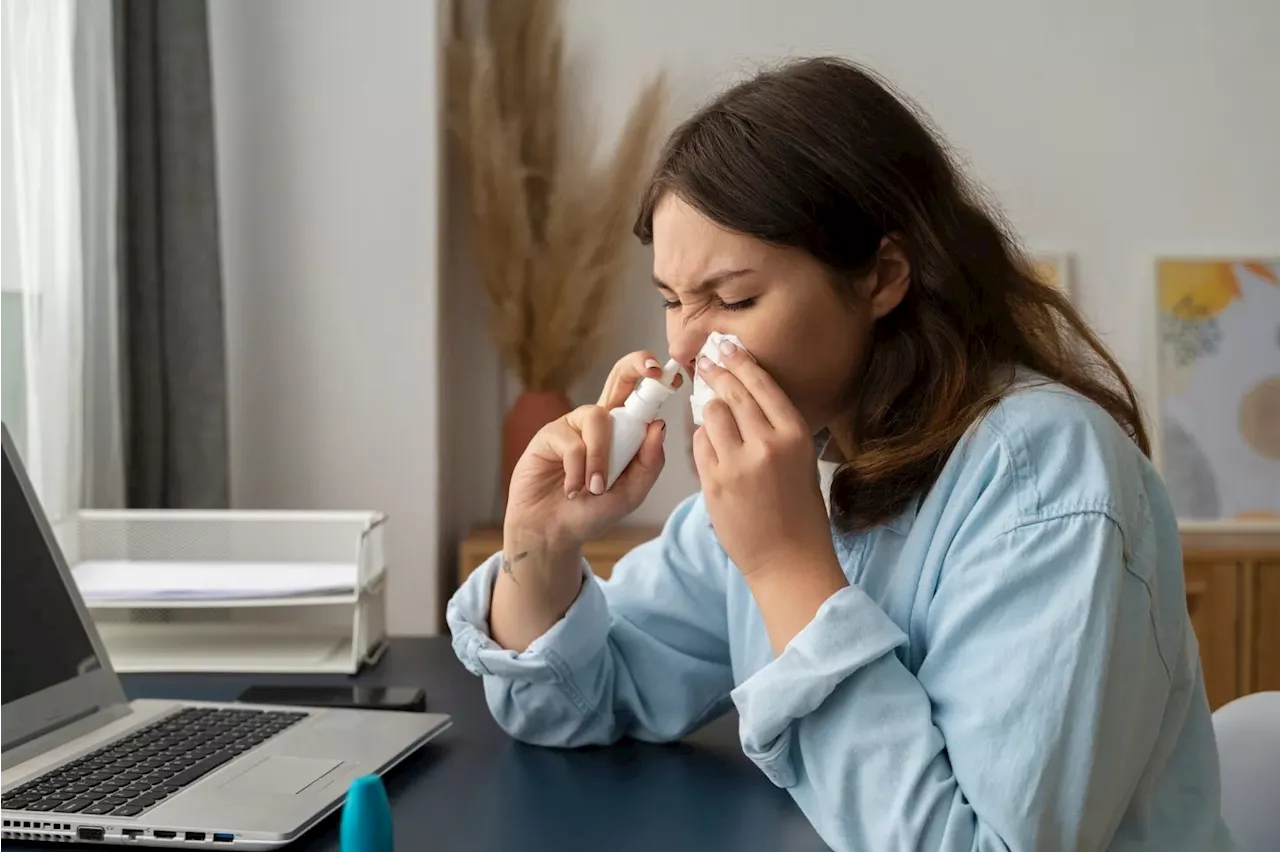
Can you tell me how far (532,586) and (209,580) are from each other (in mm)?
576

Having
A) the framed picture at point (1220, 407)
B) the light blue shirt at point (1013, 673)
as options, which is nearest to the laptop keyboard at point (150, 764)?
the light blue shirt at point (1013, 673)

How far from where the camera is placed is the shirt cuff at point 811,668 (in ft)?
2.73

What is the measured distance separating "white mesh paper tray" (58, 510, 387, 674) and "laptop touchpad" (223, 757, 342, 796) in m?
0.40

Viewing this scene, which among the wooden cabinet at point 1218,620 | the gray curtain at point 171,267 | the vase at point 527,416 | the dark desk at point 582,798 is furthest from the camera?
the vase at point 527,416

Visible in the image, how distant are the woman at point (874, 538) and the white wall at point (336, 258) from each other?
119cm

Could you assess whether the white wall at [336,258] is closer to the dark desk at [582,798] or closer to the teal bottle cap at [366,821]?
the dark desk at [582,798]

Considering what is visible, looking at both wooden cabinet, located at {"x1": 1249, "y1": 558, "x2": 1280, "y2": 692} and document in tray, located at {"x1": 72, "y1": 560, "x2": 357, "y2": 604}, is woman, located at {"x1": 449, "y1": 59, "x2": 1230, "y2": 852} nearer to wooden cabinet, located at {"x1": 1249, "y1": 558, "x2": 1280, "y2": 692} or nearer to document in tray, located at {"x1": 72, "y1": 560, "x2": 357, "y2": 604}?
document in tray, located at {"x1": 72, "y1": 560, "x2": 357, "y2": 604}

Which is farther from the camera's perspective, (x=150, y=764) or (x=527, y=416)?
(x=527, y=416)

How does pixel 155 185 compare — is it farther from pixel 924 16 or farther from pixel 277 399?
pixel 924 16

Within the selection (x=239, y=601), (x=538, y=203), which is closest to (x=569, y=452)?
(x=239, y=601)

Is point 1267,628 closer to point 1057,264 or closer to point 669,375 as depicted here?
point 1057,264

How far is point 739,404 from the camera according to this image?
960 millimetres

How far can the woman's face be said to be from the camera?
98cm

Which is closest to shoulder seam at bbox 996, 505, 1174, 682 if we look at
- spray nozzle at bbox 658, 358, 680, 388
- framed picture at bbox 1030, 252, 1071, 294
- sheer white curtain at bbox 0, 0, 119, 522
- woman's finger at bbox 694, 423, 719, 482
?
woman's finger at bbox 694, 423, 719, 482
